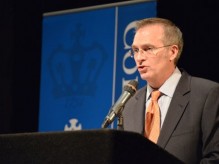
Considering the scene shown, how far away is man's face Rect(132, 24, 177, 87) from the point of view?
284cm

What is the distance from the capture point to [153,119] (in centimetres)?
282

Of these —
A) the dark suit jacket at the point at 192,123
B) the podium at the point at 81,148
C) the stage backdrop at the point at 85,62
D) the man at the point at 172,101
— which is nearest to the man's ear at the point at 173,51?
the man at the point at 172,101

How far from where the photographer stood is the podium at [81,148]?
1880mm

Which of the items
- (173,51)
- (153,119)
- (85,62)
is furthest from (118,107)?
(85,62)

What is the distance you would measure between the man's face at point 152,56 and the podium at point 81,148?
85 cm

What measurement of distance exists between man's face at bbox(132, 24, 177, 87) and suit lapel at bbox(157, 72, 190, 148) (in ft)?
0.39

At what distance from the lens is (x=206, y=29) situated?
4035mm

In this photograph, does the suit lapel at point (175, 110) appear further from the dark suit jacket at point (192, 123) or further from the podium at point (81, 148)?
the podium at point (81, 148)

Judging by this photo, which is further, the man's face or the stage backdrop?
the stage backdrop

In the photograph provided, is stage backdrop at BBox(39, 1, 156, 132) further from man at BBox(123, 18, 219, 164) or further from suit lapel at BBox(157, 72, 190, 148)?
suit lapel at BBox(157, 72, 190, 148)

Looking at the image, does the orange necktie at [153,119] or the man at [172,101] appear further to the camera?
the orange necktie at [153,119]

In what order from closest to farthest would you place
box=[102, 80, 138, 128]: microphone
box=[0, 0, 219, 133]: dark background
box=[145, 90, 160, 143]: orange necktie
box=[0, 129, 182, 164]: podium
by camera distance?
box=[0, 129, 182, 164]: podium
box=[102, 80, 138, 128]: microphone
box=[145, 90, 160, 143]: orange necktie
box=[0, 0, 219, 133]: dark background

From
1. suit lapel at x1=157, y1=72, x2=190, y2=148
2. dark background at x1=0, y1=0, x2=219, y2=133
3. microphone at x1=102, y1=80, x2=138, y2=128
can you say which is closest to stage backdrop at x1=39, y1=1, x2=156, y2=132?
dark background at x1=0, y1=0, x2=219, y2=133

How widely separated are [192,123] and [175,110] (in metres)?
0.12
